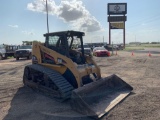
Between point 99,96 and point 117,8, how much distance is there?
165ft

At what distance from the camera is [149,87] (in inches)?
365

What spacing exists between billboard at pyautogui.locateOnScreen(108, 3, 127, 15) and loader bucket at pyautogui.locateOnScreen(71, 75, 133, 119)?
155 ft

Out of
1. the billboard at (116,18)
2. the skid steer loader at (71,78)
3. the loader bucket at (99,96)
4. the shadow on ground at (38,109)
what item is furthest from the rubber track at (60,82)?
the billboard at (116,18)

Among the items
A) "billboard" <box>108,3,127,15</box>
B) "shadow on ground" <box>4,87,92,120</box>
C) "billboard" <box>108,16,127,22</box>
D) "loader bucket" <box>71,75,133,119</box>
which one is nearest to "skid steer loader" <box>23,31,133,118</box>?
"loader bucket" <box>71,75,133,119</box>

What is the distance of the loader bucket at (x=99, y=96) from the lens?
5.95 m

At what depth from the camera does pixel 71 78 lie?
7.65 m

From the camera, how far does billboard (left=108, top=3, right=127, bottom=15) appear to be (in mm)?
53969

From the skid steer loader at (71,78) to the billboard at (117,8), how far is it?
155 ft

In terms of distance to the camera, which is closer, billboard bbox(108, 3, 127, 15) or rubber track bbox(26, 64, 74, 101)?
rubber track bbox(26, 64, 74, 101)

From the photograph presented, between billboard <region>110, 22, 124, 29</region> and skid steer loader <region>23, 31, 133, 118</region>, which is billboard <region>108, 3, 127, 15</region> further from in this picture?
skid steer loader <region>23, 31, 133, 118</region>

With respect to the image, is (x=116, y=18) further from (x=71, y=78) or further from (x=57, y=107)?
(x=57, y=107)

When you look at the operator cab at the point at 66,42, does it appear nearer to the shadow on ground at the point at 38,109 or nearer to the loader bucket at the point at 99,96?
the loader bucket at the point at 99,96

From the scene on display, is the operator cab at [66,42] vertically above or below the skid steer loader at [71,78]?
above

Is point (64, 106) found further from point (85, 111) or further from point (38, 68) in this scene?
point (38, 68)
